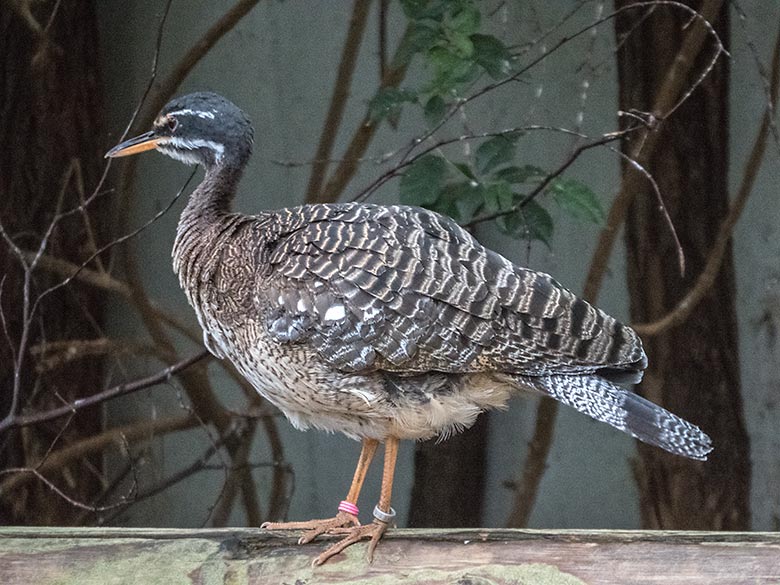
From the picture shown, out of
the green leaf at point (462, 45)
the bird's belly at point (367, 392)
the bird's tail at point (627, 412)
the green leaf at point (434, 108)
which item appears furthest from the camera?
the green leaf at point (434, 108)

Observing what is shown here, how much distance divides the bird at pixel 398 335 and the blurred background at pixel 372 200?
1104 mm

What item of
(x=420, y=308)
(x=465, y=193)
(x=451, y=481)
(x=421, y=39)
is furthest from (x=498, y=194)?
(x=451, y=481)

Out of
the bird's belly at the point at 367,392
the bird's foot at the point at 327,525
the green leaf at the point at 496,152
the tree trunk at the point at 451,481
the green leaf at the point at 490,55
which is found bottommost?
the tree trunk at the point at 451,481

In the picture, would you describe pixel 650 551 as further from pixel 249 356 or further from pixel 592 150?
pixel 592 150

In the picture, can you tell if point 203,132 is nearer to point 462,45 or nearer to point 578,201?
point 462,45

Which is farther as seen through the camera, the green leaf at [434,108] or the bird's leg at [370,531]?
the green leaf at [434,108]

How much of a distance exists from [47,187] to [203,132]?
4.42 feet

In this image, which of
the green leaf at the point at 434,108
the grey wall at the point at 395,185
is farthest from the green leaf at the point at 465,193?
the grey wall at the point at 395,185

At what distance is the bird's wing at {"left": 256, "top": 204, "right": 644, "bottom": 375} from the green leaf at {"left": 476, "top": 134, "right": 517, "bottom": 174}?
533 millimetres

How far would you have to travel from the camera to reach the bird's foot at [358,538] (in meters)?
1.95

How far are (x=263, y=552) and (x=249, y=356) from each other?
388mm

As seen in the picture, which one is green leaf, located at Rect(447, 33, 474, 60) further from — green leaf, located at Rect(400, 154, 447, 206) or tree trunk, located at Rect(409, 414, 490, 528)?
tree trunk, located at Rect(409, 414, 490, 528)

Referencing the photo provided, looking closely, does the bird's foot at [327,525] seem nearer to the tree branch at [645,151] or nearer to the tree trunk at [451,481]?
the tree branch at [645,151]

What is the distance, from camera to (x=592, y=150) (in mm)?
3430
